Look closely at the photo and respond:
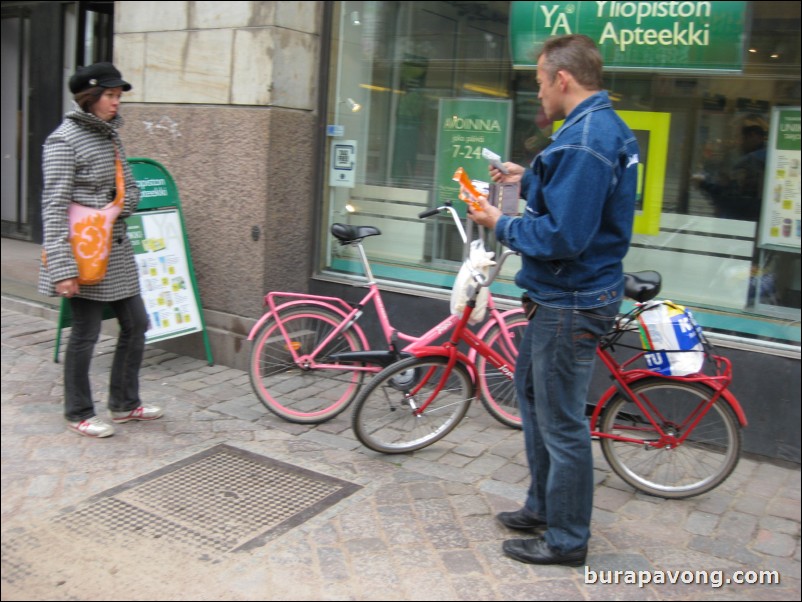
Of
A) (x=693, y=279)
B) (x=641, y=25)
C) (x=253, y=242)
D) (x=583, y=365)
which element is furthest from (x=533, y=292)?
(x=253, y=242)

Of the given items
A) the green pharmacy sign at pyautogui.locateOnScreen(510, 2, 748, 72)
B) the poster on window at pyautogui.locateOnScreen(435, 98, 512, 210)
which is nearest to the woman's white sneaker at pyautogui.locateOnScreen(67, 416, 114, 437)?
the poster on window at pyautogui.locateOnScreen(435, 98, 512, 210)

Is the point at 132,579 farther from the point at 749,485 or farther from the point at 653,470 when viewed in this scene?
the point at 749,485

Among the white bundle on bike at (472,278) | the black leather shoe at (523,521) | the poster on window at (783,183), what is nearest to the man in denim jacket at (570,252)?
the black leather shoe at (523,521)

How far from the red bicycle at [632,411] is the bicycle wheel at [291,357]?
0.54 metres

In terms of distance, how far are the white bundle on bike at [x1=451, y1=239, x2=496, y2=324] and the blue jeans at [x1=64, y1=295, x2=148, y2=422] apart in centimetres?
184

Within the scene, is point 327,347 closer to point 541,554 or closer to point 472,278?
point 472,278

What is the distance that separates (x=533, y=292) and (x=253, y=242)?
10.1 ft

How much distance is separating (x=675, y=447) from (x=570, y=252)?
155 cm

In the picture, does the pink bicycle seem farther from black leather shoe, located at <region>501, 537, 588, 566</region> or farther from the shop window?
black leather shoe, located at <region>501, 537, 588, 566</region>

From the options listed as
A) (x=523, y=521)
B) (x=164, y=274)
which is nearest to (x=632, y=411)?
(x=523, y=521)

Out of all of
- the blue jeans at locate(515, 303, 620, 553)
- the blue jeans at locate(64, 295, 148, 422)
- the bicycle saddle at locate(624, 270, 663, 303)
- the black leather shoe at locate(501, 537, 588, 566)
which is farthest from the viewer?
the blue jeans at locate(64, 295, 148, 422)

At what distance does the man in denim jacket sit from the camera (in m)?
2.85

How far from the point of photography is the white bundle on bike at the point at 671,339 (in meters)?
3.71

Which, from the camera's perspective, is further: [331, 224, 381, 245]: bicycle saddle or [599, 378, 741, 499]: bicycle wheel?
[331, 224, 381, 245]: bicycle saddle
